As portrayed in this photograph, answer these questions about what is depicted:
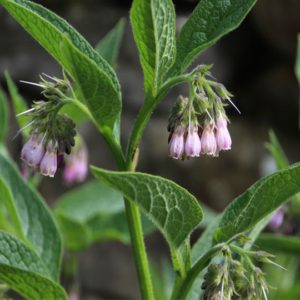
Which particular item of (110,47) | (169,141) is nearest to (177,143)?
(169,141)

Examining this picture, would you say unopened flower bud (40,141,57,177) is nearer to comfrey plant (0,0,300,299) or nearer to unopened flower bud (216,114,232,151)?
comfrey plant (0,0,300,299)

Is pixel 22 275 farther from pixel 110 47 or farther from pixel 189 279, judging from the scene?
pixel 110 47

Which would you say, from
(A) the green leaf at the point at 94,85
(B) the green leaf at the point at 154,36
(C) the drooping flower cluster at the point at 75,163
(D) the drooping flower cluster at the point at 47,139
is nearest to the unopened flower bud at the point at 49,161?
(D) the drooping flower cluster at the point at 47,139

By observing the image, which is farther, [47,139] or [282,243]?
[282,243]

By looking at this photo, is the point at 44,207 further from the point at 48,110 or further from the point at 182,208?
the point at 182,208

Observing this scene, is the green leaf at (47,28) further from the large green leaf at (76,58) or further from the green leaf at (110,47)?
the green leaf at (110,47)

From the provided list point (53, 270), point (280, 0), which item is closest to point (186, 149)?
point (53, 270)
